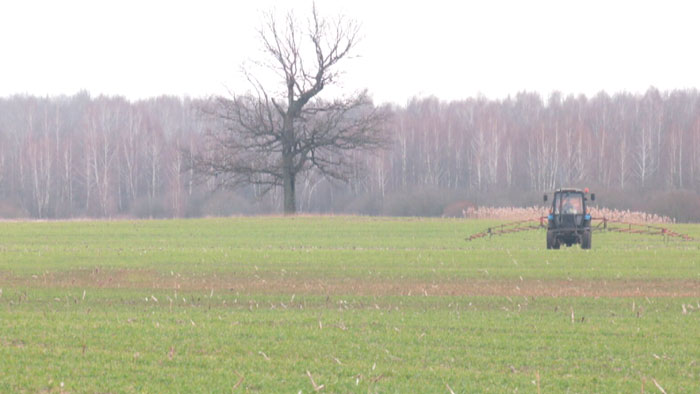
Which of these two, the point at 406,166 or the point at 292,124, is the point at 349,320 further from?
the point at 406,166

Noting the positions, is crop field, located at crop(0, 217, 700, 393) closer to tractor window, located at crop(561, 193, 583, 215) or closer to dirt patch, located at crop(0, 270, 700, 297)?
dirt patch, located at crop(0, 270, 700, 297)

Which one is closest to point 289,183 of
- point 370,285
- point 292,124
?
point 292,124

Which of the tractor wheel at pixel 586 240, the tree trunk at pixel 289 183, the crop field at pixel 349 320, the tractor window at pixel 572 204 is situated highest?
the tree trunk at pixel 289 183

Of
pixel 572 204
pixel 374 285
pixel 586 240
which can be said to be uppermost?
pixel 572 204

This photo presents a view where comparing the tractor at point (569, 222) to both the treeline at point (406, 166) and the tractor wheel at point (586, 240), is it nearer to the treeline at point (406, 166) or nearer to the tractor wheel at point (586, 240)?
the tractor wheel at point (586, 240)

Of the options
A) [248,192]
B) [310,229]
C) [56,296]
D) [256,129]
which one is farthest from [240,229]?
[248,192]

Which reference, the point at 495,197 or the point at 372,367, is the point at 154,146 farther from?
the point at 372,367

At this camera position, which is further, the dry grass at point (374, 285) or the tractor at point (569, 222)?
the tractor at point (569, 222)

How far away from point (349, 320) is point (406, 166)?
82363mm

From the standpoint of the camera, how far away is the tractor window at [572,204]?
31359 mm

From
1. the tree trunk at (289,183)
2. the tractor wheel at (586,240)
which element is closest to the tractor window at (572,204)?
the tractor wheel at (586,240)

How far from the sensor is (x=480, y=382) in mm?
9438

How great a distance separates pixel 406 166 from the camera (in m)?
95.6

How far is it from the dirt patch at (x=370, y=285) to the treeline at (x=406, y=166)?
53.2 m
